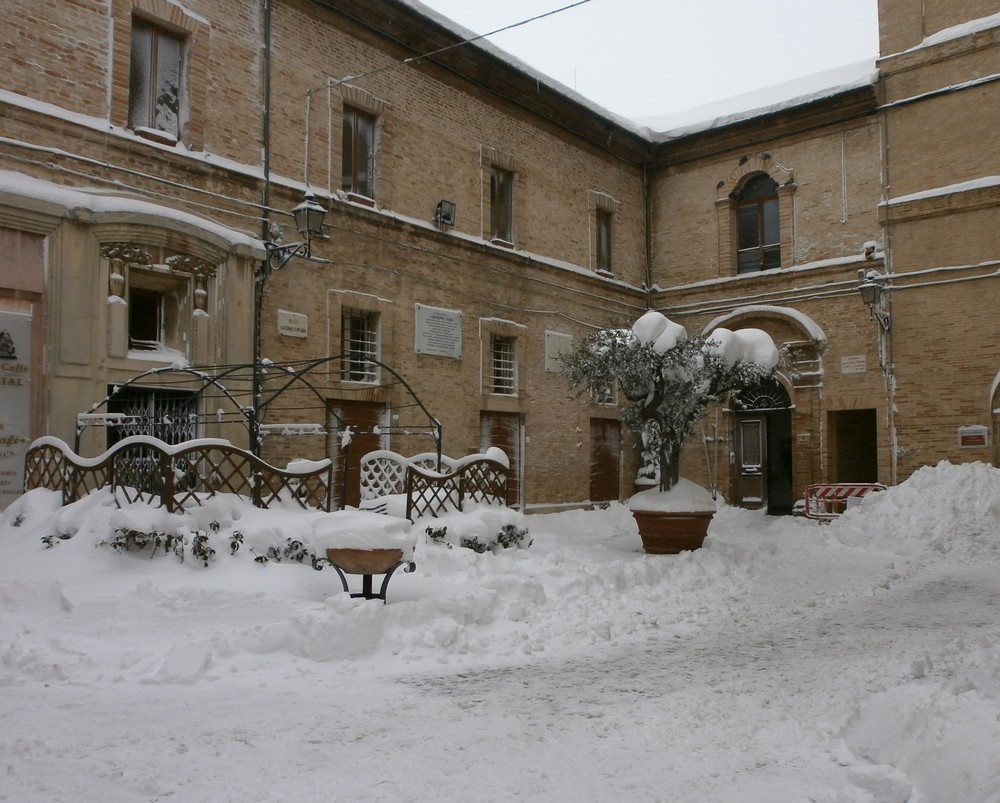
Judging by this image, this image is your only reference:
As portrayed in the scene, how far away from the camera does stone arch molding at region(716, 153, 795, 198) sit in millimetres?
18781

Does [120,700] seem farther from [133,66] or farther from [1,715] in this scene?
[133,66]

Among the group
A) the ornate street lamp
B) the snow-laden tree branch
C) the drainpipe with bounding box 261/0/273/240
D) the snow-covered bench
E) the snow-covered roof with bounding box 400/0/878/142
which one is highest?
the snow-covered roof with bounding box 400/0/878/142

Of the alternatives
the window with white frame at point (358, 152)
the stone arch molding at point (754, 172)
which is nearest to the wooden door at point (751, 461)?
the stone arch molding at point (754, 172)

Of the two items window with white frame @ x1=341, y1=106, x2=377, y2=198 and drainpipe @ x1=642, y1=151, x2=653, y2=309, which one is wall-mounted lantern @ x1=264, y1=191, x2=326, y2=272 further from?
drainpipe @ x1=642, y1=151, x2=653, y2=309

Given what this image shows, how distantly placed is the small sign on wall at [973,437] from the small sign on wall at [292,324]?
12.3m

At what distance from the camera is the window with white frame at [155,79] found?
11.3 m

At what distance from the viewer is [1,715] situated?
454 cm

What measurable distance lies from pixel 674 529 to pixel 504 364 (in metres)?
6.88

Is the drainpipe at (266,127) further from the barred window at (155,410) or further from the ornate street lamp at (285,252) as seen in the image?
the barred window at (155,410)

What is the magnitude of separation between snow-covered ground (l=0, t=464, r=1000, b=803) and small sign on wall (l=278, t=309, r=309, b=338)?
4.71 meters

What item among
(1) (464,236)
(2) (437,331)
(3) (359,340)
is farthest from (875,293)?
(3) (359,340)

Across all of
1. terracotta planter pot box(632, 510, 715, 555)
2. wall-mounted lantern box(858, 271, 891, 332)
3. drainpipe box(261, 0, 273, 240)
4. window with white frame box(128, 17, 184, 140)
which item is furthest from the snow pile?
window with white frame box(128, 17, 184, 140)

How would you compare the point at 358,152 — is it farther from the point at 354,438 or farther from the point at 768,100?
the point at 768,100

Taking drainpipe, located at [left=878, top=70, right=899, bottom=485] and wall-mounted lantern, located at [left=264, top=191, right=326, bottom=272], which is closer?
wall-mounted lantern, located at [left=264, top=191, right=326, bottom=272]
